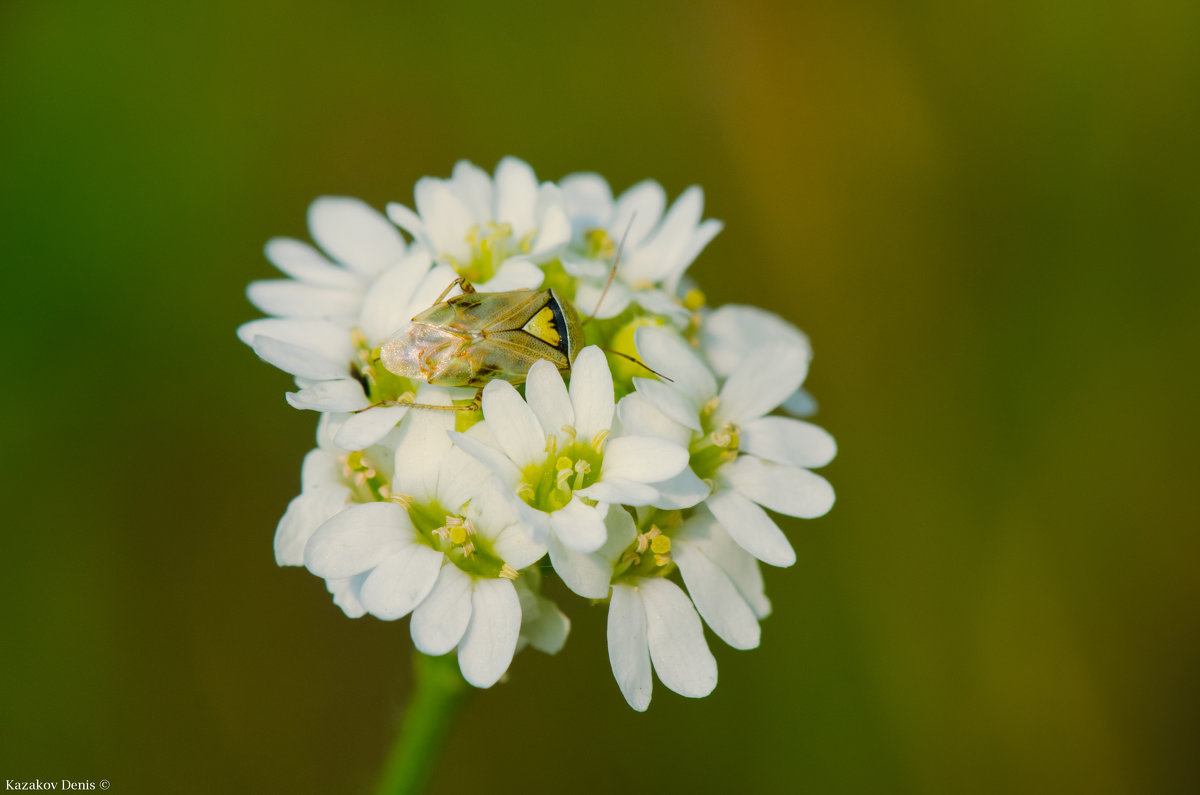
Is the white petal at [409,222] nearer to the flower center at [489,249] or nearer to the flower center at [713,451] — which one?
the flower center at [489,249]

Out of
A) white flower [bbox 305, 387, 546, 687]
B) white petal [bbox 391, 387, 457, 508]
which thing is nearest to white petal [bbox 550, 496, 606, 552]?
white flower [bbox 305, 387, 546, 687]

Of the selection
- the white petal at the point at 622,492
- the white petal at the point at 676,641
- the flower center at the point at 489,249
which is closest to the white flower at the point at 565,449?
the white petal at the point at 622,492

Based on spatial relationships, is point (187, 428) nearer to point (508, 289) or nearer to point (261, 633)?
point (261, 633)

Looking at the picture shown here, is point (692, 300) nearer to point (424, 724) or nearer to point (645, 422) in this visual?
point (645, 422)

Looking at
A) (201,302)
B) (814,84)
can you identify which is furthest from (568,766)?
(814,84)

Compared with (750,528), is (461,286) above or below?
above

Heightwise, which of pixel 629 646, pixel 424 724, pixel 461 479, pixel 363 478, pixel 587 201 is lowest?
pixel 424 724

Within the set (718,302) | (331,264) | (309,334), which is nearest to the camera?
(309,334)

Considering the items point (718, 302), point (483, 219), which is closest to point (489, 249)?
point (483, 219)
